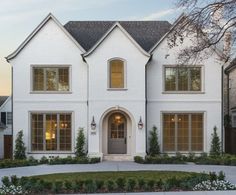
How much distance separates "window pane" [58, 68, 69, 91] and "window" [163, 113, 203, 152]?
6.26 meters

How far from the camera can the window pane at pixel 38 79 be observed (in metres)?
31.7

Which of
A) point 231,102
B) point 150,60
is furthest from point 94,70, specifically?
point 231,102

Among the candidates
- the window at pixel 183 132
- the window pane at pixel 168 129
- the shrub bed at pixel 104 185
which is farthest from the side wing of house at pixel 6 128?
the shrub bed at pixel 104 185

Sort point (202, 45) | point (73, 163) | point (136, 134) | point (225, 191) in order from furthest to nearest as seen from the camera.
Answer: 1. point (136, 134)
2. point (73, 163)
3. point (202, 45)
4. point (225, 191)

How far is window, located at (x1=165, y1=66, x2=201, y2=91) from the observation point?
31891 millimetres

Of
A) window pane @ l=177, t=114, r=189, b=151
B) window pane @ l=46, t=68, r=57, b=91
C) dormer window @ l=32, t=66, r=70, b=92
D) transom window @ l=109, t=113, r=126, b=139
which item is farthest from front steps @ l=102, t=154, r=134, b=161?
window pane @ l=46, t=68, r=57, b=91

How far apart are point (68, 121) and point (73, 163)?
399 centimetres

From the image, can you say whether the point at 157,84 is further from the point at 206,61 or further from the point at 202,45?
the point at 202,45

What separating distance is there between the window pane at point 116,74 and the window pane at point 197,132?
4970 mm

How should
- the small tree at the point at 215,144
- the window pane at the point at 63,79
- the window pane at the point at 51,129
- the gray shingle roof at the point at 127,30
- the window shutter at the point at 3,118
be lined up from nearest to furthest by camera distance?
the small tree at the point at 215,144, the window pane at the point at 51,129, the window pane at the point at 63,79, the gray shingle roof at the point at 127,30, the window shutter at the point at 3,118

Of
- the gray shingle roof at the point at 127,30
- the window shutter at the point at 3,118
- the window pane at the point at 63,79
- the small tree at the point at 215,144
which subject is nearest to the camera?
the small tree at the point at 215,144

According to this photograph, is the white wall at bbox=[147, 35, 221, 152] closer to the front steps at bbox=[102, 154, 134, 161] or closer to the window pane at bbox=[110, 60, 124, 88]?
the window pane at bbox=[110, 60, 124, 88]

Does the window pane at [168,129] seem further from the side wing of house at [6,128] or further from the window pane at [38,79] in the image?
the side wing of house at [6,128]

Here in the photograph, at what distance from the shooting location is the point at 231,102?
40.6 m
